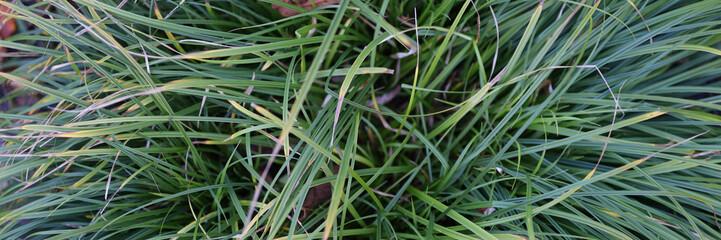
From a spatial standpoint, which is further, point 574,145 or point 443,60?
point 443,60

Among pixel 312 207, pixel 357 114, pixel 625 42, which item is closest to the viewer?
pixel 357 114

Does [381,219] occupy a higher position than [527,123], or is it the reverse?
[527,123]

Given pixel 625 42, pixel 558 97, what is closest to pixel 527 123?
pixel 558 97

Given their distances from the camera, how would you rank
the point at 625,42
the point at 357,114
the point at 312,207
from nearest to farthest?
the point at 357,114, the point at 625,42, the point at 312,207

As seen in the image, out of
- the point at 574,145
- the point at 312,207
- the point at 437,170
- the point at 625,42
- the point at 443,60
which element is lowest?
the point at 312,207

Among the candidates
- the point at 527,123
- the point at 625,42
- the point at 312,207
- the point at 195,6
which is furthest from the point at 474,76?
the point at 195,6

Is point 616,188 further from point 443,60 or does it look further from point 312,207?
point 312,207
